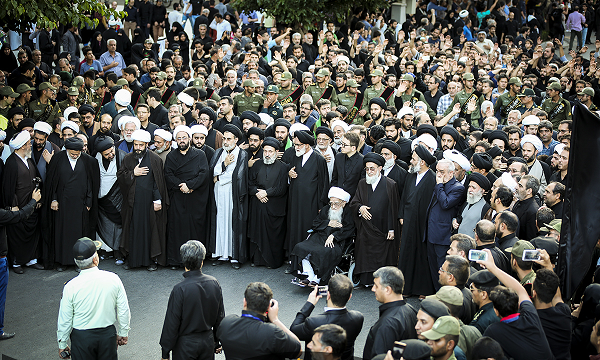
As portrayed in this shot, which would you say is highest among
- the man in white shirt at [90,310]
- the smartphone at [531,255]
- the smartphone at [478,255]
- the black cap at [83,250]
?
the smartphone at [478,255]

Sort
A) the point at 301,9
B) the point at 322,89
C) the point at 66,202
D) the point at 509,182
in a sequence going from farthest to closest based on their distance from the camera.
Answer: the point at 301,9 → the point at 322,89 → the point at 66,202 → the point at 509,182

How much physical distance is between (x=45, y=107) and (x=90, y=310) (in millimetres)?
7273

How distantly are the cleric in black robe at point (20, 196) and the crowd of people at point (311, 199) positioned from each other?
0.02m

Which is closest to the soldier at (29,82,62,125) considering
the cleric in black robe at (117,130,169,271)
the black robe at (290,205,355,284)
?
the cleric in black robe at (117,130,169,271)

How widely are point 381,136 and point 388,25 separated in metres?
13.5

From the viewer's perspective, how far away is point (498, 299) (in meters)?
4.55

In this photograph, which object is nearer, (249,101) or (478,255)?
(478,255)

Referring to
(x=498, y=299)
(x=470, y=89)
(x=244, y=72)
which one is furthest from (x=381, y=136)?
(x=244, y=72)

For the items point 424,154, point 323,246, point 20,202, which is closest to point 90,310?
point 323,246

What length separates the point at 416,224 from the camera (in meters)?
7.63

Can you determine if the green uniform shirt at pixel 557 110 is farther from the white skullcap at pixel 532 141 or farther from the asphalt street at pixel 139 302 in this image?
the asphalt street at pixel 139 302

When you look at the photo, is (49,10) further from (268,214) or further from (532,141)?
(532,141)

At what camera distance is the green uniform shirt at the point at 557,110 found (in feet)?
38.9

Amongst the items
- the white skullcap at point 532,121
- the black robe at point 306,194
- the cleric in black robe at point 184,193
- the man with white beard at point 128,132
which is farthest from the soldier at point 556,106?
the man with white beard at point 128,132
